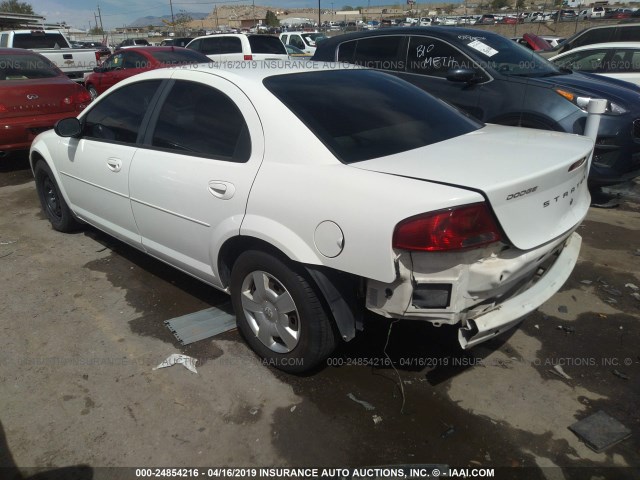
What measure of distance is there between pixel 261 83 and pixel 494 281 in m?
1.66

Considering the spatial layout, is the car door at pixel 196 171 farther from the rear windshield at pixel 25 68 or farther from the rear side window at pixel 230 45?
the rear side window at pixel 230 45

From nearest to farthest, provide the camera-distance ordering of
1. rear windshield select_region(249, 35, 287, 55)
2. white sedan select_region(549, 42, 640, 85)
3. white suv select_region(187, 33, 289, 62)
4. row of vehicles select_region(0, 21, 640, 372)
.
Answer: row of vehicles select_region(0, 21, 640, 372)
white sedan select_region(549, 42, 640, 85)
white suv select_region(187, 33, 289, 62)
rear windshield select_region(249, 35, 287, 55)

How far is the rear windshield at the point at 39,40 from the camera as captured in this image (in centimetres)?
1281

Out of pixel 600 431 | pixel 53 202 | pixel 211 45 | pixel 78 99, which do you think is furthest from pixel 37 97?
pixel 600 431

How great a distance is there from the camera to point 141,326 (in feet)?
10.9

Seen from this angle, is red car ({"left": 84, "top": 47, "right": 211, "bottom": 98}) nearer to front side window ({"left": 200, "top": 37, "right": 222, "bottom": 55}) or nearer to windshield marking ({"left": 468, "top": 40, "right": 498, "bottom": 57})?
front side window ({"left": 200, "top": 37, "right": 222, "bottom": 55})

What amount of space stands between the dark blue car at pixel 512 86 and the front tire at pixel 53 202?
4149 mm

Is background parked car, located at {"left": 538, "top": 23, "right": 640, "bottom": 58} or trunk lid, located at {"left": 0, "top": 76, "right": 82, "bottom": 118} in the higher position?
background parked car, located at {"left": 538, "top": 23, "right": 640, "bottom": 58}

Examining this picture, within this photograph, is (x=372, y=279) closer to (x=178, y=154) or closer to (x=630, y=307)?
(x=178, y=154)

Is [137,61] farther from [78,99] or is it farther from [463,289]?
[463,289]

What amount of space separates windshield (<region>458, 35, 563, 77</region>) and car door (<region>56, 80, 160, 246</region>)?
391 cm

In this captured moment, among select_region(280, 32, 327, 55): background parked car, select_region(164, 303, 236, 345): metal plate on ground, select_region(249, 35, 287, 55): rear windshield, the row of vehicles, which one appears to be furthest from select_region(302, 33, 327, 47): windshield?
select_region(164, 303, 236, 345): metal plate on ground

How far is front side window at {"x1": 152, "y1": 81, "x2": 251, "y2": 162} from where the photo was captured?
274cm

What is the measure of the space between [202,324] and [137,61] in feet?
30.7
